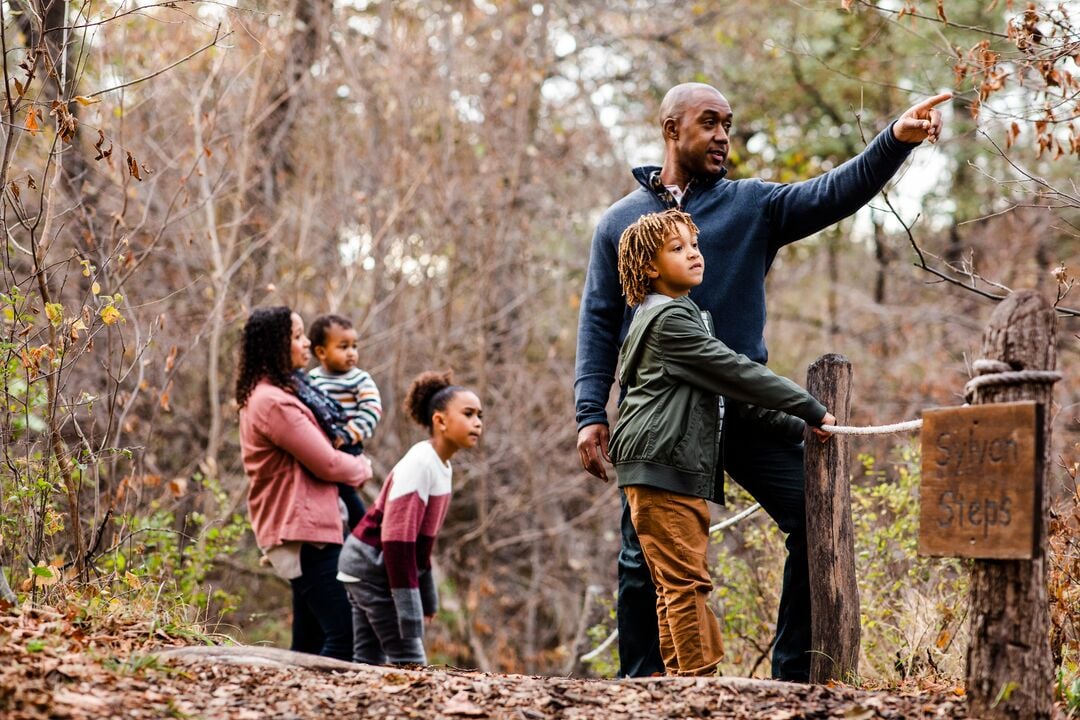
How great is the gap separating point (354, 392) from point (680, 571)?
260 cm

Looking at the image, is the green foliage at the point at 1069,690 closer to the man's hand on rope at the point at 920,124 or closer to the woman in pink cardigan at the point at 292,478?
the man's hand on rope at the point at 920,124

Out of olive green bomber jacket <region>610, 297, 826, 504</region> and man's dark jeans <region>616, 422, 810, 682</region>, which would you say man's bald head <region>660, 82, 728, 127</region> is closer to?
olive green bomber jacket <region>610, 297, 826, 504</region>

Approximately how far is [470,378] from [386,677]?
6941 mm

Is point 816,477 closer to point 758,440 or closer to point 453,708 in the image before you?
point 758,440

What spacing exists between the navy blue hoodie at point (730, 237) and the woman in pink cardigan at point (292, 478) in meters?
1.45

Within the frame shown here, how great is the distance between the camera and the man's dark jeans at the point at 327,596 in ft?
17.4

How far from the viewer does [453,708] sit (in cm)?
336

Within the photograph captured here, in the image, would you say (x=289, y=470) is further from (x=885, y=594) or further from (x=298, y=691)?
(x=885, y=594)

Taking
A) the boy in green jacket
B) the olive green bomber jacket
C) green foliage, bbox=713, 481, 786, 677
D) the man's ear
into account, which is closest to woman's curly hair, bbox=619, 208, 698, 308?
the boy in green jacket

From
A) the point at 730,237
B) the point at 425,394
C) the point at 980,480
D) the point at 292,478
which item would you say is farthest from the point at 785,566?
the point at 292,478

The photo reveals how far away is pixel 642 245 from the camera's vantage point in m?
4.19

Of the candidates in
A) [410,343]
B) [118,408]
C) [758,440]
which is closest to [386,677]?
[758,440]

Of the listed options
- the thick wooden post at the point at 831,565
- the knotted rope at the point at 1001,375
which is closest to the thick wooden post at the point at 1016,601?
the knotted rope at the point at 1001,375

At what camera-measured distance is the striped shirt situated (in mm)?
5902
